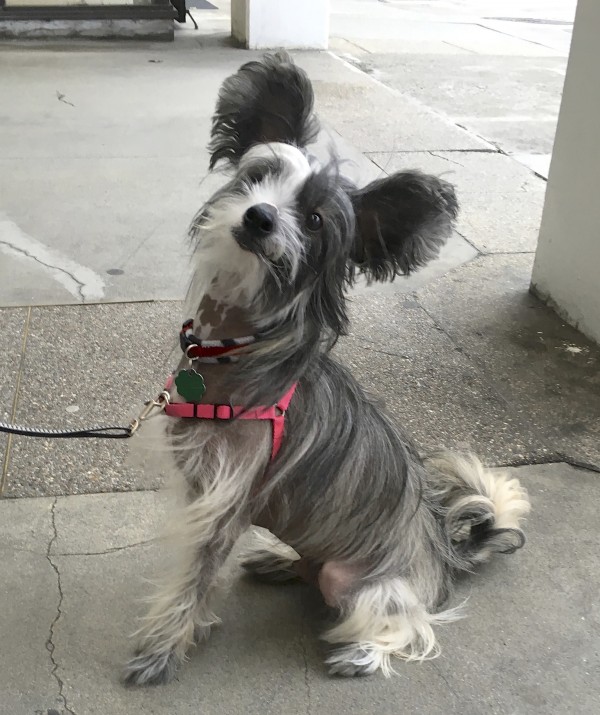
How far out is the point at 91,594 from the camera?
2570 millimetres

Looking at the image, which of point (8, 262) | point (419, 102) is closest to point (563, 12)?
point (419, 102)

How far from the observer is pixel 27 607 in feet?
8.21

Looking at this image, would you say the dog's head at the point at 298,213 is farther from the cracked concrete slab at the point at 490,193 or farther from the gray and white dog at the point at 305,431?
the cracked concrete slab at the point at 490,193

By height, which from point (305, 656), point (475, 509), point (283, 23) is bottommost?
point (305, 656)

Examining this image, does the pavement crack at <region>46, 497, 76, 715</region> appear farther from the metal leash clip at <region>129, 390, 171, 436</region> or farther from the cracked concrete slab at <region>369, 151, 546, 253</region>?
the cracked concrete slab at <region>369, 151, 546, 253</region>

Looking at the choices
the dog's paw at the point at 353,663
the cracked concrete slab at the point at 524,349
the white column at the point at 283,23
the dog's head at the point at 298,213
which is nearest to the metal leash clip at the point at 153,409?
the dog's head at the point at 298,213

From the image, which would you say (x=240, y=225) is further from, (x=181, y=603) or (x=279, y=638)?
(x=279, y=638)

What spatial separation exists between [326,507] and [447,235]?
809 mm

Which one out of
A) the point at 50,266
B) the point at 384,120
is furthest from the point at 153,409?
the point at 384,120

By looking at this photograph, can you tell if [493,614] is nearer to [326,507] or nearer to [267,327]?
[326,507]

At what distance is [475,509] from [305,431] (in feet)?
2.41

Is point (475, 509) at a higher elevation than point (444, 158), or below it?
higher

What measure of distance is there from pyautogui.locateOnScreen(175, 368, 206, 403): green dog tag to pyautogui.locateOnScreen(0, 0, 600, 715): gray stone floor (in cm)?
71

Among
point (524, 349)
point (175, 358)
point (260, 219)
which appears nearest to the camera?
point (260, 219)
